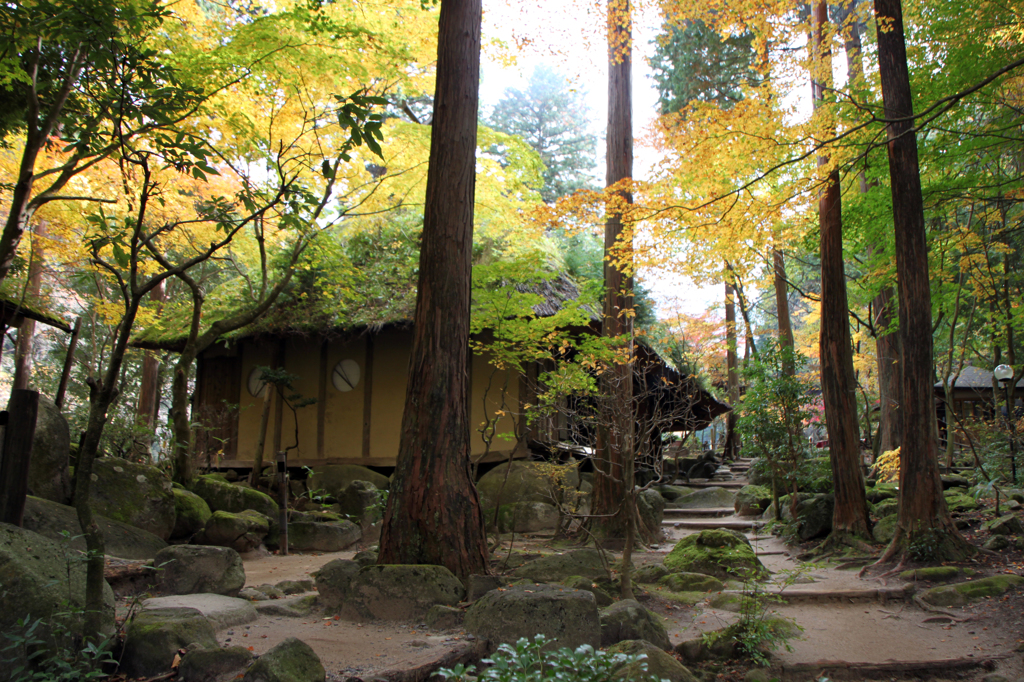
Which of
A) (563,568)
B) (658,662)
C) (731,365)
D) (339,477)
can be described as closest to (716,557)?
(563,568)

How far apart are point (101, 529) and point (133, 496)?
166cm

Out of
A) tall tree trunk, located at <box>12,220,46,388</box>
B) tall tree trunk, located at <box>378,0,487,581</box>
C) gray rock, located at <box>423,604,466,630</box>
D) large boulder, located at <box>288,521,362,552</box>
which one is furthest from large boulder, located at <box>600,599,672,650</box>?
tall tree trunk, located at <box>12,220,46,388</box>

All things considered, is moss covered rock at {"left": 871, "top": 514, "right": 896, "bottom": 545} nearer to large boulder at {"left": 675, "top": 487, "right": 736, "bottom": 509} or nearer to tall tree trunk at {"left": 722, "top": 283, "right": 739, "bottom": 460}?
large boulder at {"left": 675, "top": 487, "right": 736, "bottom": 509}

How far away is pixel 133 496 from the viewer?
7.00m

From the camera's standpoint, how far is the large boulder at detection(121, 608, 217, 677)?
3.46 metres

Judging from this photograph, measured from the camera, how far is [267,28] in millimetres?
7621

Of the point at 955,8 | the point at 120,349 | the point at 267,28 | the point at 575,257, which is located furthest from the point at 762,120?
the point at 575,257

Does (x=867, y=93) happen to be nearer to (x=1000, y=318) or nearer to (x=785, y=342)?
(x=785, y=342)

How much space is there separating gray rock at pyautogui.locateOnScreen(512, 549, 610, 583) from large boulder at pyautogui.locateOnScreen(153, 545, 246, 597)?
251cm

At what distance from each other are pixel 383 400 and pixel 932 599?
9196 millimetres

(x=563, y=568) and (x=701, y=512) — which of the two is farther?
(x=701, y=512)

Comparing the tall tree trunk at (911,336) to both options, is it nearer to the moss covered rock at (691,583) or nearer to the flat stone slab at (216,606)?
the moss covered rock at (691,583)

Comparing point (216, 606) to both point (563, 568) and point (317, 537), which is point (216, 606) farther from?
point (317, 537)

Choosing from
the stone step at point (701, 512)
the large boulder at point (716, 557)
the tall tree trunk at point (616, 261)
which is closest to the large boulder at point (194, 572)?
the tall tree trunk at point (616, 261)
